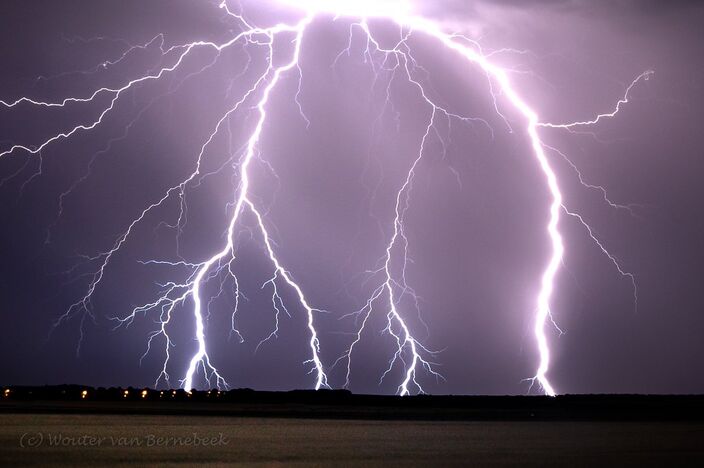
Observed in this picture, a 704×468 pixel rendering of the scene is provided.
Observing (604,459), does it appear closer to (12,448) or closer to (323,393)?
(12,448)

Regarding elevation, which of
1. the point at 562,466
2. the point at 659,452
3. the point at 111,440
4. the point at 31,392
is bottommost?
the point at 562,466

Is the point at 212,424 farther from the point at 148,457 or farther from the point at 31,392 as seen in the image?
the point at 31,392

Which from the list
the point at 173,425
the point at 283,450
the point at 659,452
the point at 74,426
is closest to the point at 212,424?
the point at 173,425

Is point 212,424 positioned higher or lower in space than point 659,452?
higher

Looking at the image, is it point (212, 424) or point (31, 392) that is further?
point (31, 392)

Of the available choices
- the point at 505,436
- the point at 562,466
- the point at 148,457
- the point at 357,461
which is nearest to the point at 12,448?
the point at 148,457

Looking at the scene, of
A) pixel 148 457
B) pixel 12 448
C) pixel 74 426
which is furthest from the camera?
pixel 74 426

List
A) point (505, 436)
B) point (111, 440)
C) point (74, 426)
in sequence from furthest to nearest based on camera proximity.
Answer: point (74, 426), point (505, 436), point (111, 440)
